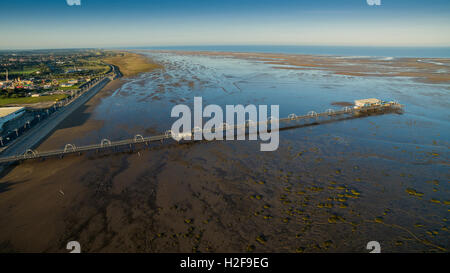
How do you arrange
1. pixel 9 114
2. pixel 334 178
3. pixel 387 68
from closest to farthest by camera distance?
pixel 334 178 < pixel 9 114 < pixel 387 68

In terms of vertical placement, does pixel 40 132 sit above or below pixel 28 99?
below

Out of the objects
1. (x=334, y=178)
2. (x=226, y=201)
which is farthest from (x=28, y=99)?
(x=334, y=178)

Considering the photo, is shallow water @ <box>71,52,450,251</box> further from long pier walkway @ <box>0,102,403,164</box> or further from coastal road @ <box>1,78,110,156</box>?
coastal road @ <box>1,78,110,156</box>

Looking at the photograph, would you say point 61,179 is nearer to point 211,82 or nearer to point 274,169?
point 274,169

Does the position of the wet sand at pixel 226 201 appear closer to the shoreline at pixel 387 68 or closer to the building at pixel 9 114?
the building at pixel 9 114

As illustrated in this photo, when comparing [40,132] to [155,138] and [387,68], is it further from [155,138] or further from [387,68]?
[387,68]

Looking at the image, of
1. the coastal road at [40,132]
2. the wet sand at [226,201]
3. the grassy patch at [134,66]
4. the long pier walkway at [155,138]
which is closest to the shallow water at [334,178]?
the wet sand at [226,201]

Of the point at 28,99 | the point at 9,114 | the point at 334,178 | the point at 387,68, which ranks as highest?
the point at 387,68
